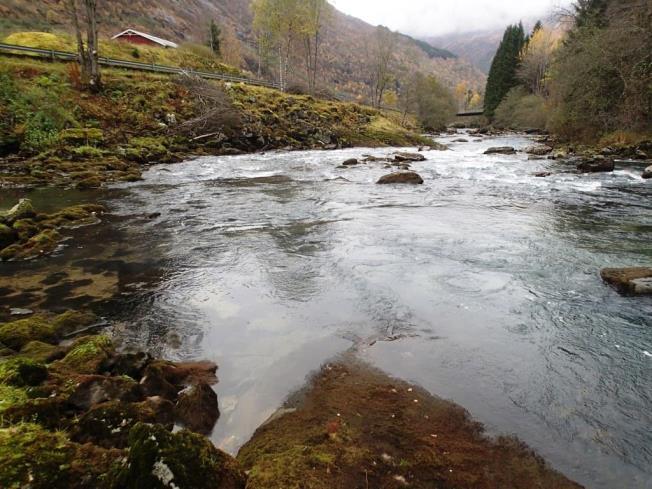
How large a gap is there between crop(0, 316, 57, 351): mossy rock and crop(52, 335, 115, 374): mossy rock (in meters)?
0.72

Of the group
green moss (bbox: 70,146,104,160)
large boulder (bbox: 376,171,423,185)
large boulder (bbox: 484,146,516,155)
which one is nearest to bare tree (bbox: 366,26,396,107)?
→ large boulder (bbox: 484,146,516,155)

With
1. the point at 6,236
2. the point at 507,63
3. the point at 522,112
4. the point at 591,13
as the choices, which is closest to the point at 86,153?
the point at 6,236

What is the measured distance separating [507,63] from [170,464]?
9538cm

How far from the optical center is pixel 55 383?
133 inches

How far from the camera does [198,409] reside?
357 cm

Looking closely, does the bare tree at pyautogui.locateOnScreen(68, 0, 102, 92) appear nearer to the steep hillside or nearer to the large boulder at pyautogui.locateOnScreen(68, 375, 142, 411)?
the large boulder at pyautogui.locateOnScreen(68, 375, 142, 411)

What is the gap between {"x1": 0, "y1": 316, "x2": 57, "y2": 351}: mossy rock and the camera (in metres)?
4.42

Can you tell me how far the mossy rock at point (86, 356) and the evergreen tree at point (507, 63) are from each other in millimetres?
89627

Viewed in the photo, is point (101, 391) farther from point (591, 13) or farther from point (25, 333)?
point (591, 13)

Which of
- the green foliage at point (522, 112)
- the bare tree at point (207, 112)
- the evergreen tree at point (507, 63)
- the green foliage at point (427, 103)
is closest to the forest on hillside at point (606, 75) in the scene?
the green foliage at point (522, 112)

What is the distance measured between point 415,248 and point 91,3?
81.5 ft

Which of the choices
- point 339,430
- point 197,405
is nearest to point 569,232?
point 339,430

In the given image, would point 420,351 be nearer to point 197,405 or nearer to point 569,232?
point 197,405

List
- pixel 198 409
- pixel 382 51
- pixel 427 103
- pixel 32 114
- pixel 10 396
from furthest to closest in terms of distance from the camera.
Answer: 1. pixel 427 103
2. pixel 382 51
3. pixel 32 114
4. pixel 198 409
5. pixel 10 396
